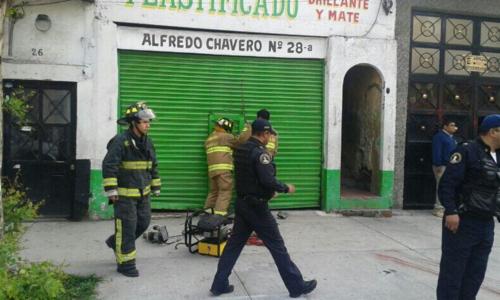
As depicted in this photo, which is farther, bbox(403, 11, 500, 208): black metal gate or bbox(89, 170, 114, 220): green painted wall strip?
bbox(403, 11, 500, 208): black metal gate

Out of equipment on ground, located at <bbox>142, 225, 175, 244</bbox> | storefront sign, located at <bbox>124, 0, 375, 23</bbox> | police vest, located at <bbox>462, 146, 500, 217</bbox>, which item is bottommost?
equipment on ground, located at <bbox>142, 225, 175, 244</bbox>

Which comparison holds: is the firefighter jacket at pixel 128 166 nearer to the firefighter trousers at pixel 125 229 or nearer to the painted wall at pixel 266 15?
the firefighter trousers at pixel 125 229

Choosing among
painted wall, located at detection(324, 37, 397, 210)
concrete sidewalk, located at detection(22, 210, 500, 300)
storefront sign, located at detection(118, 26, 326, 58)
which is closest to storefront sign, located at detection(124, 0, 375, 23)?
storefront sign, located at detection(118, 26, 326, 58)

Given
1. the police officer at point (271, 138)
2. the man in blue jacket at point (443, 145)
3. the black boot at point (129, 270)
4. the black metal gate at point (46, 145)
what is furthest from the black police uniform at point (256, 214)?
the man in blue jacket at point (443, 145)

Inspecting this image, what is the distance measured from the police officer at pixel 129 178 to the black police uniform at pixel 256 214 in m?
1.13

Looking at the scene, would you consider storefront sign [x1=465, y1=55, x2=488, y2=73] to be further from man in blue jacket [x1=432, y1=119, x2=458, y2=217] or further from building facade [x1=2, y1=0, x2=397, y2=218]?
building facade [x1=2, y1=0, x2=397, y2=218]

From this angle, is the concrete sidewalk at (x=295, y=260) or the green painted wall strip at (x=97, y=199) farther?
the green painted wall strip at (x=97, y=199)

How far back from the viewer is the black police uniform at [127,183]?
517cm

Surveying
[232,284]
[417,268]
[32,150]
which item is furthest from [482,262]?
[32,150]

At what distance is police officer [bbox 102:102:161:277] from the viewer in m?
5.19

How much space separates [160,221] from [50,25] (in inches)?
137

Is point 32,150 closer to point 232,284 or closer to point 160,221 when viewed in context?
point 160,221

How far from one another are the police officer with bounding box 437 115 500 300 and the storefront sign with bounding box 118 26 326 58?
15.6 feet

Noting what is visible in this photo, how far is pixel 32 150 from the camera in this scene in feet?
24.9
